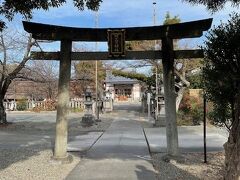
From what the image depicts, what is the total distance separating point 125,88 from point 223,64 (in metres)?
76.8

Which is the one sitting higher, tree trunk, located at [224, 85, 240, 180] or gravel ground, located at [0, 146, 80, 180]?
tree trunk, located at [224, 85, 240, 180]

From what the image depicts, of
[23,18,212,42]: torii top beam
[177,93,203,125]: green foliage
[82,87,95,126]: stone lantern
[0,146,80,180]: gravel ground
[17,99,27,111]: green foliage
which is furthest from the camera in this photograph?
[17,99,27,111]: green foliage

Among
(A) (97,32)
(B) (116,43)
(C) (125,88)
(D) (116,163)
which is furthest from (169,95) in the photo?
(C) (125,88)

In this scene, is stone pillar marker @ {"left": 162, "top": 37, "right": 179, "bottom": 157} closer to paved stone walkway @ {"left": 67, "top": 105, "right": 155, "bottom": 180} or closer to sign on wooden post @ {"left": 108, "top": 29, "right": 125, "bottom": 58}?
paved stone walkway @ {"left": 67, "top": 105, "right": 155, "bottom": 180}

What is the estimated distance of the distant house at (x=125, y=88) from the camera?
8350 centimetres

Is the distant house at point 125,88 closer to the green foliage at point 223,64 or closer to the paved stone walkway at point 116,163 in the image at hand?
the paved stone walkway at point 116,163

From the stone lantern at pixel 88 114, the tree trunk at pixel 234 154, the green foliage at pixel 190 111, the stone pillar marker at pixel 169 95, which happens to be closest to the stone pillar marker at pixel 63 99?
the stone pillar marker at pixel 169 95

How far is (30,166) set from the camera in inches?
452

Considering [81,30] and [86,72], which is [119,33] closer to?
[81,30]

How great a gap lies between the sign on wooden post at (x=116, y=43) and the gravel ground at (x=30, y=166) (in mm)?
3160

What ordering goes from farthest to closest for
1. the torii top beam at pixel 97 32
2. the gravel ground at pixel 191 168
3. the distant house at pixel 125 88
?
the distant house at pixel 125 88, the torii top beam at pixel 97 32, the gravel ground at pixel 191 168

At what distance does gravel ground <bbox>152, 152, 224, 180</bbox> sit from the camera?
9977mm

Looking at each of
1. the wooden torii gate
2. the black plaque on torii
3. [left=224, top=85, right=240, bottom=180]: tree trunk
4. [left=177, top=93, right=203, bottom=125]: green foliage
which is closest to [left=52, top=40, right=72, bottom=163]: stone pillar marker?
the wooden torii gate

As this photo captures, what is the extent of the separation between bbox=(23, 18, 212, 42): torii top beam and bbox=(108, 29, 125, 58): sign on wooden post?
0.21m
